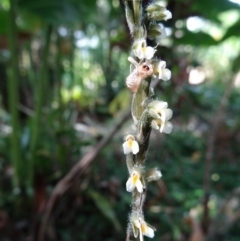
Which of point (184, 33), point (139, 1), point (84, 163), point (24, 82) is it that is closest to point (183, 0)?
point (184, 33)

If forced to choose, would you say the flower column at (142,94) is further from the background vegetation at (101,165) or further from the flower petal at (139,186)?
the background vegetation at (101,165)

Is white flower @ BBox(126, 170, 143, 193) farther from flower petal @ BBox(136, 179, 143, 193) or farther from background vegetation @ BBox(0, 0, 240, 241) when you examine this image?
background vegetation @ BBox(0, 0, 240, 241)

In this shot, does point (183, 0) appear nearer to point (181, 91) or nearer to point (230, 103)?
point (181, 91)

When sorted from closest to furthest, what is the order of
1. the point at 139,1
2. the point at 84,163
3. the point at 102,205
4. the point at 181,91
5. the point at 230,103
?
the point at 139,1
the point at 84,163
the point at 102,205
the point at 181,91
the point at 230,103

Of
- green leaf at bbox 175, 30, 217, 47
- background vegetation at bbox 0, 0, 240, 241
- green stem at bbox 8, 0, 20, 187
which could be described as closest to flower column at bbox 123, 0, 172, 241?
background vegetation at bbox 0, 0, 240, 241

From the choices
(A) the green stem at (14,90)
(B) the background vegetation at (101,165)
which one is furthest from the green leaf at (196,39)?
(A) the green stem at (14,90)

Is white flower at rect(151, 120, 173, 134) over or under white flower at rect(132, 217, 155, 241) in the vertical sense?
over

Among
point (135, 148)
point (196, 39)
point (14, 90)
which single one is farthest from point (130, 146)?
point (196, 39)

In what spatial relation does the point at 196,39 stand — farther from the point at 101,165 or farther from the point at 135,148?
the point at 135,148
